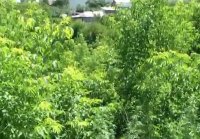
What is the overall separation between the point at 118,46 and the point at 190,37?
1.54 meters

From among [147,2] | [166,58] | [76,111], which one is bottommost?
[76,111]

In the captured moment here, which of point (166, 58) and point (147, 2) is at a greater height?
point (147, 2)

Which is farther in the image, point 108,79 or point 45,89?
point 108,79

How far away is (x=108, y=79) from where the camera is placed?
9.24 m

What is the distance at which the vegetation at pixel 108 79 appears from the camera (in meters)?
5.45

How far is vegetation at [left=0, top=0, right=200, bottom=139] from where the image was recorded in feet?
17.9

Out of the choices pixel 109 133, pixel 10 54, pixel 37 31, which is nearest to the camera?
pixel 10 54

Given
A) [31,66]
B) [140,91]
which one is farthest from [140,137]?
[31,66]

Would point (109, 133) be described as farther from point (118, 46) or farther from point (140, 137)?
point (118, 46)

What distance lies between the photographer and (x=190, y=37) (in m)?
10.1

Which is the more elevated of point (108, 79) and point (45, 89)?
point (45, 89)

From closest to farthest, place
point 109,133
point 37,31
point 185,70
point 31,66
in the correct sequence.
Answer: point 31,66 → point 109,133 → point 185,70 → point 37,31

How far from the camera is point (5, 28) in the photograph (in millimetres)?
7969

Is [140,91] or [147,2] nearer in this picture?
[140,91]
